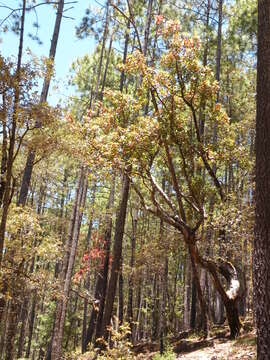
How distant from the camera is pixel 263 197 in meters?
5.06

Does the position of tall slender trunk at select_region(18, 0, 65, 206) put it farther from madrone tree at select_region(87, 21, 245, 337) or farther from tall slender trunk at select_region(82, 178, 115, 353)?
tall slender trunk at select_region(82, 178, 115, 353)

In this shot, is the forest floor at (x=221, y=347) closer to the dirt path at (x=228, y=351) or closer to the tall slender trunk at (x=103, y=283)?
the dirt path at (x=228, y=351)

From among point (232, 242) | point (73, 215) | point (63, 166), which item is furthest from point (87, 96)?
point (232, 242)

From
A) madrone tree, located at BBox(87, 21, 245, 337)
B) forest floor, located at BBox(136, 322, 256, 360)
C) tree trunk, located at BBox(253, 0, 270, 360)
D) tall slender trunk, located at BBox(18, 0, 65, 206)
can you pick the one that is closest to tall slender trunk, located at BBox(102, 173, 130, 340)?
madrone tree, located at BBox(87, 21, 245, 337)

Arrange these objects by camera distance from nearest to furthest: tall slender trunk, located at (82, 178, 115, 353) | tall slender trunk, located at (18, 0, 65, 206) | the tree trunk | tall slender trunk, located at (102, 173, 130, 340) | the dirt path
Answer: the tree trunk
the dirt path
tall slender trunk, located at (102, 173, 130, 340)
tall slender trunk, located at (18, 0, 65, 206)
tall slender trunk, located at (82, 178, 115, 353)

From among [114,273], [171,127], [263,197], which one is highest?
[171,127]

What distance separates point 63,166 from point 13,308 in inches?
457

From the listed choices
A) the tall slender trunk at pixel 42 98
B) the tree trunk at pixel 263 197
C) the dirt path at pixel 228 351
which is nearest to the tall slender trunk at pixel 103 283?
the tall slender trunk at pixel 42 98

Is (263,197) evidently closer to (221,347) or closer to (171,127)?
(171,127)

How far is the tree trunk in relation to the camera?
465 cm

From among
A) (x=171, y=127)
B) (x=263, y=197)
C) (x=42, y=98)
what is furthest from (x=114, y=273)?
(x=42, y=98)

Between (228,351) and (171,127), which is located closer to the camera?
(228,351)

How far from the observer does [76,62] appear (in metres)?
18.6

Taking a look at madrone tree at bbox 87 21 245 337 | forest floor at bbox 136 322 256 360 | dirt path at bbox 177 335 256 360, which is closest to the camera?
dirt path at bbox 177 335 256 360
